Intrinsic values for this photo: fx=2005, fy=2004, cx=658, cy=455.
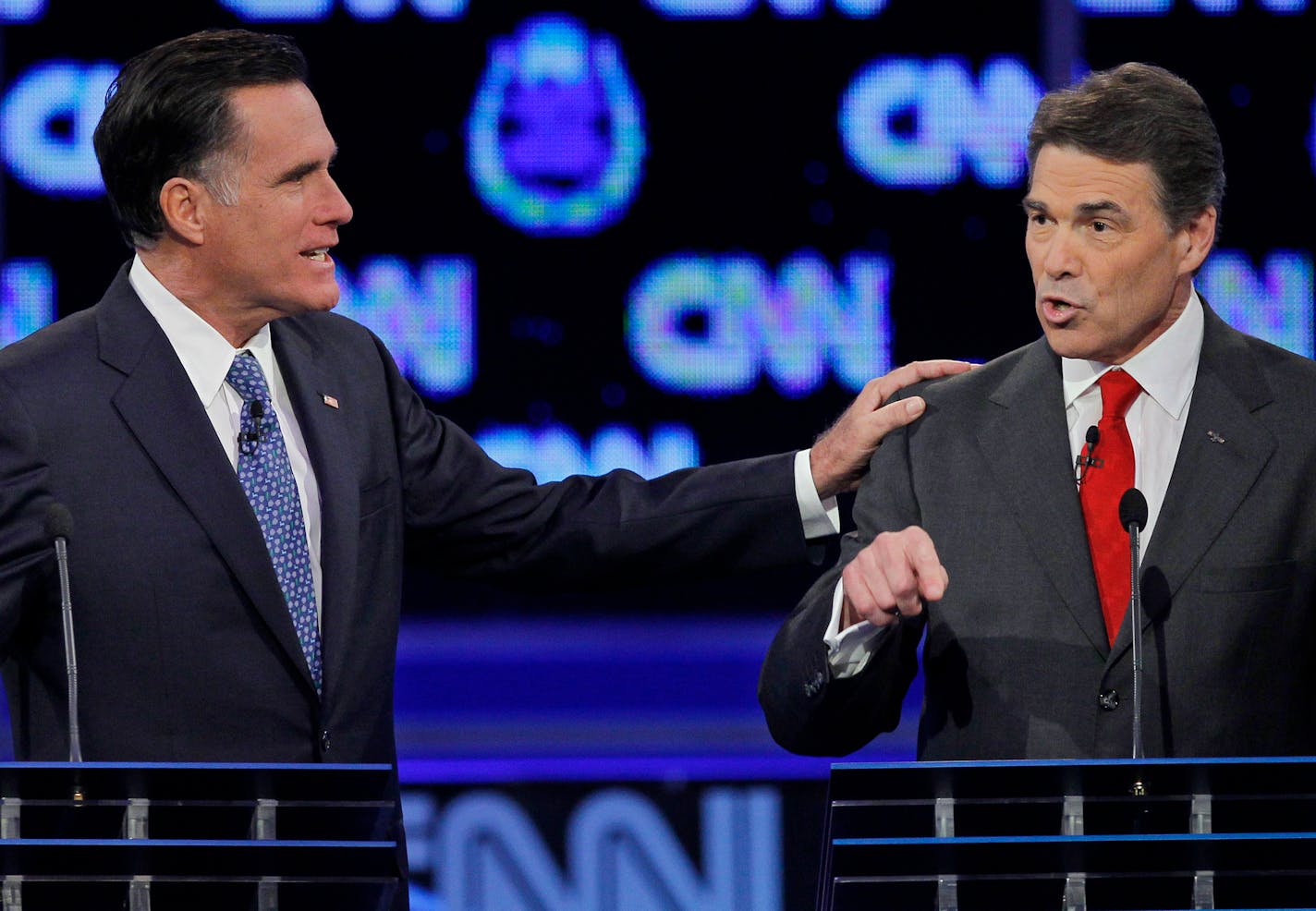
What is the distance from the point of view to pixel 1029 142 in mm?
2525

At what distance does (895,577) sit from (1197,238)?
0.73 metres

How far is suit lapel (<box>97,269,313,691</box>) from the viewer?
97.9 inches

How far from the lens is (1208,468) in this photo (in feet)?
7.83

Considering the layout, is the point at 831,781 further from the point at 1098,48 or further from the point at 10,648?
the point at 1098,48

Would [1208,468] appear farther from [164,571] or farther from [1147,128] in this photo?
[164,571]

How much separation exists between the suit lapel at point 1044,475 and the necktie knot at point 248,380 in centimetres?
93

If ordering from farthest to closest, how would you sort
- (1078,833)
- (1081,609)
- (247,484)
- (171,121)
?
(171,121) → (247,484) → (1081,609) → (1078,833)

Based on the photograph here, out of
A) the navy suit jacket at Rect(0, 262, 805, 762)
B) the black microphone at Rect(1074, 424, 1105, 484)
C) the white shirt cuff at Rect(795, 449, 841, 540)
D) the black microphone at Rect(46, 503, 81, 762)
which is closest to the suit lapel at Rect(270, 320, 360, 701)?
the navy suit jacket at Rect(0, 262, 805, 762)

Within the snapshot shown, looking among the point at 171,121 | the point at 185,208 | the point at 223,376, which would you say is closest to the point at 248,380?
the point at 223,376

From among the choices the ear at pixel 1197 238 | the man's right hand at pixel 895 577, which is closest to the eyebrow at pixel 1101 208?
the ear at pixel 1197 238

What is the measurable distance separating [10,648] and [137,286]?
20.4 inches

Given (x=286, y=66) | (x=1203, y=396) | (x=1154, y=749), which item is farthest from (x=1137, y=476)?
(x=286, y=66)

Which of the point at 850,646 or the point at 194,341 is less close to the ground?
the point at 194,341

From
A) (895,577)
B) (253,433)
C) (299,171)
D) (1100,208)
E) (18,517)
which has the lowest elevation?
(895,577)
